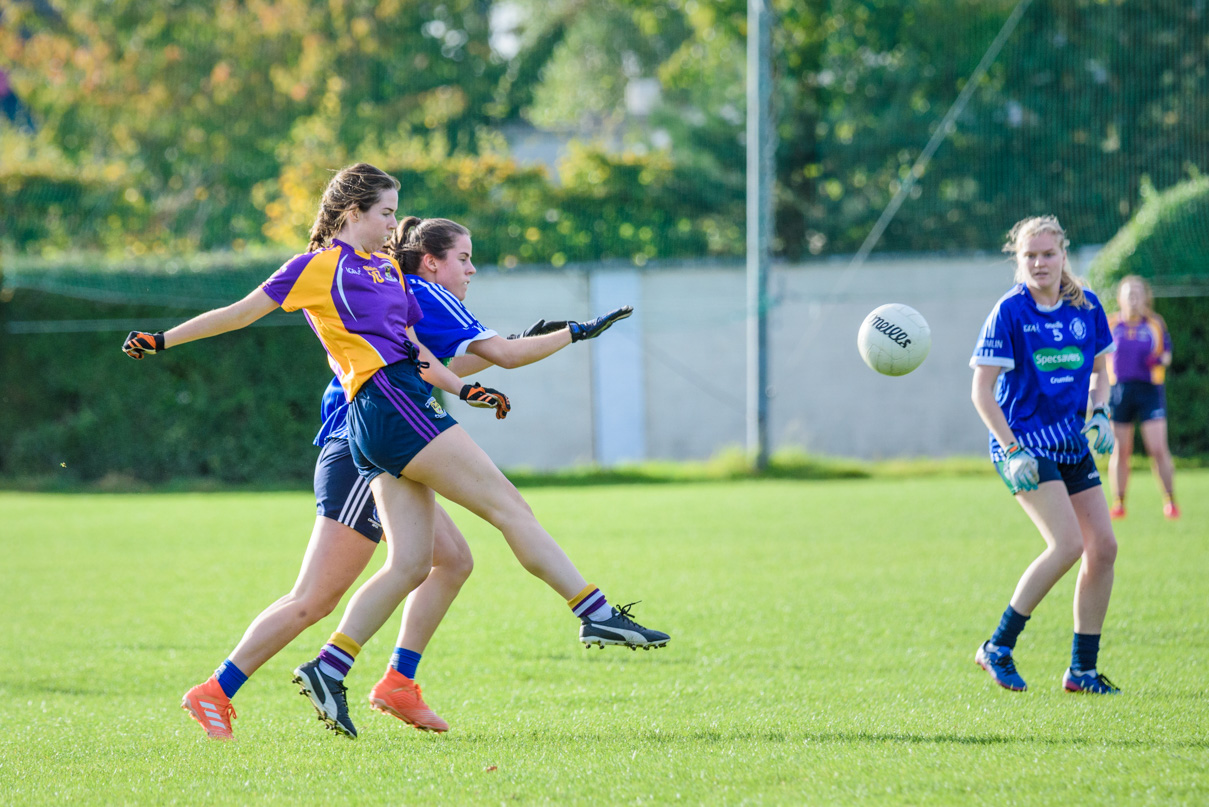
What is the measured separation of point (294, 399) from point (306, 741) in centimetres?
1346

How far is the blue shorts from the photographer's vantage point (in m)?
4.34

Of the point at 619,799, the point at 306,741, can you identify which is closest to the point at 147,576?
the point at 306,741

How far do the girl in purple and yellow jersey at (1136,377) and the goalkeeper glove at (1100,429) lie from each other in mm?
6079

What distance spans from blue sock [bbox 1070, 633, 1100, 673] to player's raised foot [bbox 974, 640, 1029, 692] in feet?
0.80

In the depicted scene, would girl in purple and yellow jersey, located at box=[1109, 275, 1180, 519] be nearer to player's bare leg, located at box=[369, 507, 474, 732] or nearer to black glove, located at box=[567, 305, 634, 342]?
black glove, located at box=[567, 305, 634, 342]

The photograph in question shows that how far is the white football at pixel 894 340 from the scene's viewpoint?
17.2 feet

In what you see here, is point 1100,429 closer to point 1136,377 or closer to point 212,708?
point 212,708

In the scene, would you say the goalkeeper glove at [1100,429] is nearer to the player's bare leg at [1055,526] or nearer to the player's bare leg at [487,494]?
the player's bare leg at [1055,526]

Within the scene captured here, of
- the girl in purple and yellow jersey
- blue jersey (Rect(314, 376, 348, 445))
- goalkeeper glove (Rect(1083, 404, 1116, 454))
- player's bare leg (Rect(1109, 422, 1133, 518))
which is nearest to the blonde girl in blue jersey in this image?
blue jersey (Rect(314, 376, 348, 445))

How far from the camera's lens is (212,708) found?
4301 mm

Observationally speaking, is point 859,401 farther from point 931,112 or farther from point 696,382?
point 931,112

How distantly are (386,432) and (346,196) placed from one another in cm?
93

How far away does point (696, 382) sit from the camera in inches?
770

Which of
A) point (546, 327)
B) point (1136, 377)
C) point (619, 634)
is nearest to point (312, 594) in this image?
point (619, 634)
